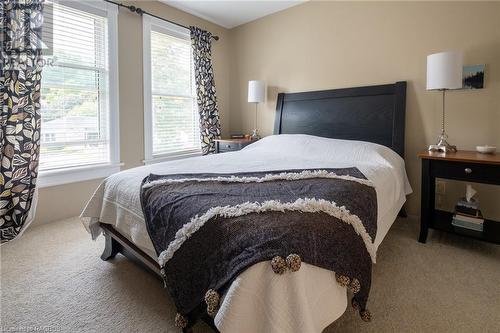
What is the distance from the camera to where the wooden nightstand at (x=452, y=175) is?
74.5 inches

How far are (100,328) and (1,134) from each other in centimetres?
179

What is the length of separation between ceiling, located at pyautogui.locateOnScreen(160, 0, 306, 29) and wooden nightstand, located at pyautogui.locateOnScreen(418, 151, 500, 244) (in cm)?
246

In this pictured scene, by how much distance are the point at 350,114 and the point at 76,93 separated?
2862 mm

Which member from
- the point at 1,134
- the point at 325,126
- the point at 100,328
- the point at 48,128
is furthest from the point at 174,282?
the point at 325,126

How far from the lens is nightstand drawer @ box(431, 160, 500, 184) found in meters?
1.87

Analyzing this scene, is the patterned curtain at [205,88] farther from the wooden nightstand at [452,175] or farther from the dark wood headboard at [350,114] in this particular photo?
the wooden nightstand at [452,175]

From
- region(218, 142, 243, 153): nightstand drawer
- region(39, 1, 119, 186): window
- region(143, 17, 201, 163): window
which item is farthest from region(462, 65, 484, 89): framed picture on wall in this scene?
region(39, 1, 119, 186): window

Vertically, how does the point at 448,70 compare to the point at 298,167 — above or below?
above

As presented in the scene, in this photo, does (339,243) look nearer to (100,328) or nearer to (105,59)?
(100,328)

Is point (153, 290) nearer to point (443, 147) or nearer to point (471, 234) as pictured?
point (471, 234)

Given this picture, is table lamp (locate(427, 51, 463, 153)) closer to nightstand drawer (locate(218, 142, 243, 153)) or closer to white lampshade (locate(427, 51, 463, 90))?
white lampshade (locate(427, 51, 463, 90))

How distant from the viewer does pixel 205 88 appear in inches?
146

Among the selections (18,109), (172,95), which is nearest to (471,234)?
(172,95)

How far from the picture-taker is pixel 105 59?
2867 mm
